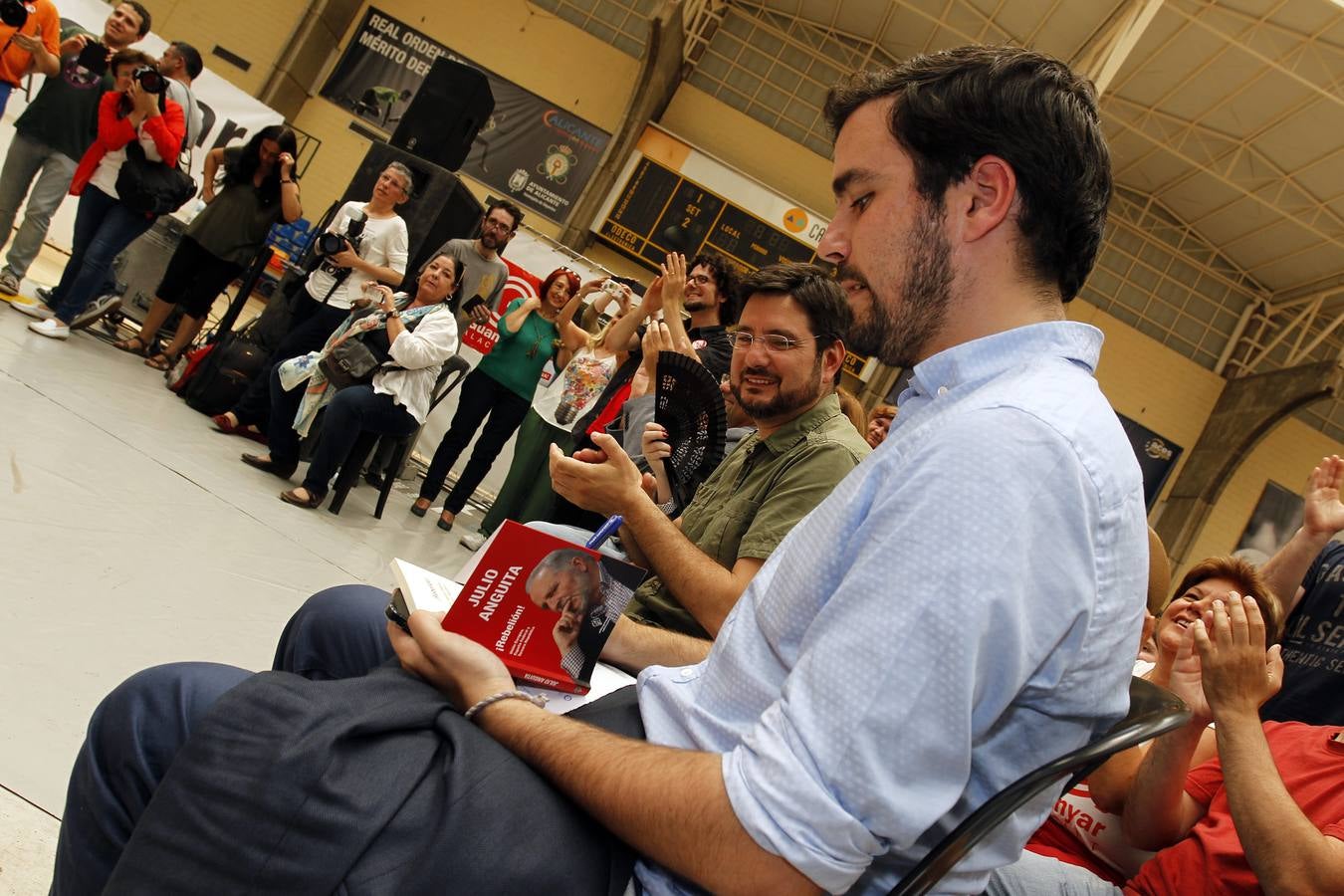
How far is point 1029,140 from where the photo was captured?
104cm

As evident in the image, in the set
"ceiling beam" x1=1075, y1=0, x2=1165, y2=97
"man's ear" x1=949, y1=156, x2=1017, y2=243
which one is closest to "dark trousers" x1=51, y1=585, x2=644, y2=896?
"man's ear" x1=949, y1=156, x2=1017, y2=243

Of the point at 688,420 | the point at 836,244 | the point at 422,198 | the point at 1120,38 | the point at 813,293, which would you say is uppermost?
the point at 1120,38

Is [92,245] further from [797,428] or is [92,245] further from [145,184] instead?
[797,428]

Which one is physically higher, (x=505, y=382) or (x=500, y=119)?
(x=500, y=119)

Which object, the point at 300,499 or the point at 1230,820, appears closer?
the point at 1230,820

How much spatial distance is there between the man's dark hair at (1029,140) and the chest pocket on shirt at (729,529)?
0.94 meters

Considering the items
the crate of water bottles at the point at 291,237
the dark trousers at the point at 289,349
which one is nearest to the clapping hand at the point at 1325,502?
the dark trousers at the point at 289,349

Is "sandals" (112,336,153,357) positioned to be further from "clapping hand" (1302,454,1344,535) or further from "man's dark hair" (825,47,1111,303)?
"clapping hand" (1302,454,1344,535)

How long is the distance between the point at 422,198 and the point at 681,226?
6.60 metres

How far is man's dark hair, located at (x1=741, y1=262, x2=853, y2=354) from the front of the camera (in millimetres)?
2293

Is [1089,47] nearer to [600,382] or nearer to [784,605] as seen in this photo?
[600,382]

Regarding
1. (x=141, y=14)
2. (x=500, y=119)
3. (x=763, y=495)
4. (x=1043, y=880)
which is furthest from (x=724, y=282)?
(x=500, y=119)

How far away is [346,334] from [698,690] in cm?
382

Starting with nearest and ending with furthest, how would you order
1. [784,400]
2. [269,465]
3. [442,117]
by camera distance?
[784,400], [269,465], [442,117]
